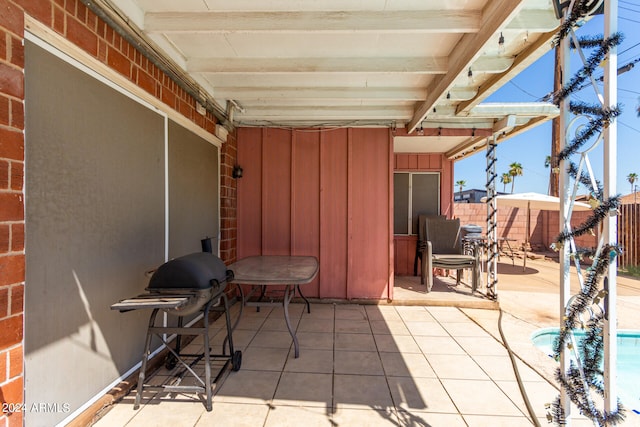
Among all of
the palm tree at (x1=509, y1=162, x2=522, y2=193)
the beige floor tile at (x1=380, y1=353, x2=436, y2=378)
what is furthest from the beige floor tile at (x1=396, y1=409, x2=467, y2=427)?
the palm tree at (x1=509, y1=162, x2=522, y2=193)

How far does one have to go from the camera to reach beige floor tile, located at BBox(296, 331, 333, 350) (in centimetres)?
301

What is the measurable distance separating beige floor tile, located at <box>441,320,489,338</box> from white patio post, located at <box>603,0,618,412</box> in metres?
2.25

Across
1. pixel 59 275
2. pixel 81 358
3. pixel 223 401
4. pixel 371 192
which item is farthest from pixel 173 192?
pixel 371 192

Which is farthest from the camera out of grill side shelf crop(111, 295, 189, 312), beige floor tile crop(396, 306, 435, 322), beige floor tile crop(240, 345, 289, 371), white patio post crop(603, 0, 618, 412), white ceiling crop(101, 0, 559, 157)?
beige floor tile crop(396, 306, 435, 322)

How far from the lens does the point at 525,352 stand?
9.54 feet

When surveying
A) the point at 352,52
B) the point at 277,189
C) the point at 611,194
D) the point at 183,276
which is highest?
the point at 352,52

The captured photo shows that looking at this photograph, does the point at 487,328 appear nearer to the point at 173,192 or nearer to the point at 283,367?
the point at 283,367

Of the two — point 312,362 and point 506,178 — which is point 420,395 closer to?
point 312,362

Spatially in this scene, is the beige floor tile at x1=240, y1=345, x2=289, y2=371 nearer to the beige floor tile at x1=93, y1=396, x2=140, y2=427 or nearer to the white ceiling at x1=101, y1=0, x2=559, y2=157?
the beige floor tile at x1=93, y1=396, x2=140, y2=427

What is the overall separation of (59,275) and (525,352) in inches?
154

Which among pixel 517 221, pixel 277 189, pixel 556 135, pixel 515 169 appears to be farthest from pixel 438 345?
pixel 515 169

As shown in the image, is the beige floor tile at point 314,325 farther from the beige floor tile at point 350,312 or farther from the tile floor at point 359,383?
the beige floor tile at point 350,312

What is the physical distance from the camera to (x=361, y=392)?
2.26 meters

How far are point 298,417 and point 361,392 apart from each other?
550mm
